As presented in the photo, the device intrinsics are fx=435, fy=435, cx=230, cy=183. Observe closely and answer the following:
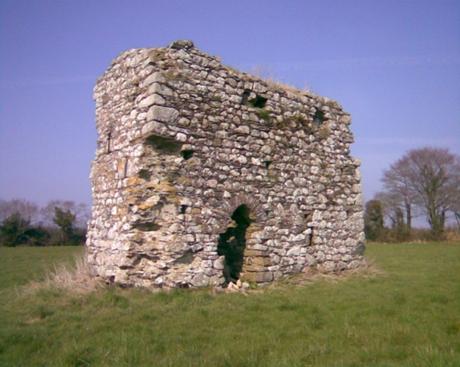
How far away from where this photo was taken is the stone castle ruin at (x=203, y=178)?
7867 millimetres

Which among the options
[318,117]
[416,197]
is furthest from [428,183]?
[318,117]

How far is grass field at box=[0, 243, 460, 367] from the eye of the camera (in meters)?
4.47

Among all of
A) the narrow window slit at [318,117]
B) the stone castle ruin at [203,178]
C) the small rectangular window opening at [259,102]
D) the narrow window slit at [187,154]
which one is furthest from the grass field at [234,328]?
the narrow window slit at [318,117]

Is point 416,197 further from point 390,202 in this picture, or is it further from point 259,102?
point 259,102

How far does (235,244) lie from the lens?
955 centimetres

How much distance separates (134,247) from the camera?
7852 mm

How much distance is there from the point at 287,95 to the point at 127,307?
20.3 ft

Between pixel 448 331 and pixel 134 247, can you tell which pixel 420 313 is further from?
pixel 134 247

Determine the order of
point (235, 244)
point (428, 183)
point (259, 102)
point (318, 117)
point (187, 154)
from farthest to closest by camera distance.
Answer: point (428, 183), point (318, 117), point (259, 102), point (235, 244), point (187, 154)

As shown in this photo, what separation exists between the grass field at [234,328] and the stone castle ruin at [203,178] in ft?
2.53

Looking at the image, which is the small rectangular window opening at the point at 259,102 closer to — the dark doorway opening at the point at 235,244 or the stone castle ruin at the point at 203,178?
the stone castle ruin at the point at 203,178

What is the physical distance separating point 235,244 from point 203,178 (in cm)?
202

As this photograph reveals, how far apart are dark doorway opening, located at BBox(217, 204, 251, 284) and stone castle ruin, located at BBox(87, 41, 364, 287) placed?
3cm

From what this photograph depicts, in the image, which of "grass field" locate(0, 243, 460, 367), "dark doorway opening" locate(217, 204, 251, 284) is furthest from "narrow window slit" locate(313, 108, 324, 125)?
"grass field" locate(0, 243, 460, 367)
